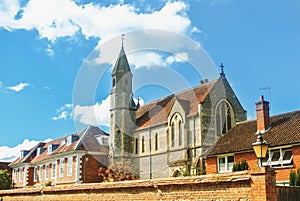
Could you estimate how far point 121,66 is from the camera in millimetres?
51094

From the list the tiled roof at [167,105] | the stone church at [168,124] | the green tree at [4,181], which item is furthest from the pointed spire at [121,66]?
the green tree at [4,181]

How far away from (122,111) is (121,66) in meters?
5.76

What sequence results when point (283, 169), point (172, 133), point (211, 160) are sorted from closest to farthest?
point (283, 169) → point (211, 160) → point (172, 133)

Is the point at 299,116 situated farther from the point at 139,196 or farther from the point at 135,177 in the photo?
the point at 135,177

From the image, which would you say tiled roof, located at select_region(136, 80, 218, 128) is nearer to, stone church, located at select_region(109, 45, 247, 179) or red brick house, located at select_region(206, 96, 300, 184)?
stone church, located at select_region(109, 45, 247, 179)

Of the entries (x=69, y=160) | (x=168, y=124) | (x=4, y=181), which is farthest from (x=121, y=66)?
(x=4, y=181)

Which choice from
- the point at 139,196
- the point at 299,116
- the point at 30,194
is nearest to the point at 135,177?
the point at 299,116

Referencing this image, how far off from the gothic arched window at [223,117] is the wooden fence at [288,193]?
28302mm

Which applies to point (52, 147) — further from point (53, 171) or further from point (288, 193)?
point (288, 193)

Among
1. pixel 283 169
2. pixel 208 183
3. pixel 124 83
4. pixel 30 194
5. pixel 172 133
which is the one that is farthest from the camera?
pixel 124 83

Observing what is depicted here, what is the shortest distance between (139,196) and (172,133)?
31224 mm

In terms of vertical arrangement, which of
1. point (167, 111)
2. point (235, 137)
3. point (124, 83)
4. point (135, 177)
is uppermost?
point (124, 83)

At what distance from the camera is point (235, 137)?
Result: 29875 mm

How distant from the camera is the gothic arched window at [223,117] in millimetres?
41562
